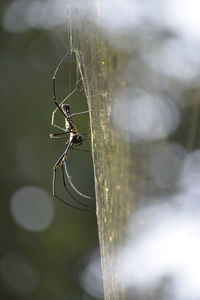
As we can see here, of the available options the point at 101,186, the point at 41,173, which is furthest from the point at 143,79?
the point at 41,173

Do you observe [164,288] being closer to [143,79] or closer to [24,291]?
[143,79]

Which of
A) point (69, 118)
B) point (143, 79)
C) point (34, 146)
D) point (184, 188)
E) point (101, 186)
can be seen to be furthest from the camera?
point (34, 146)

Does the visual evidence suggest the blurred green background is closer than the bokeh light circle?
Yes

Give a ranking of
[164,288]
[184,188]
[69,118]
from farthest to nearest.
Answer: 1. [184,188]
2. [164,288]
3. [69,118]

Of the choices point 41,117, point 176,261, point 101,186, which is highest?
point 101,186

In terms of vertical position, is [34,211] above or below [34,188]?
below

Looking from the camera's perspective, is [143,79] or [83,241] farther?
[83,241]

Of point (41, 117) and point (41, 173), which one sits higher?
point (41, 117)

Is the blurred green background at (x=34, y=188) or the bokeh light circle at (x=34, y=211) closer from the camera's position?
the blurred green background at (x=34, y=188)
